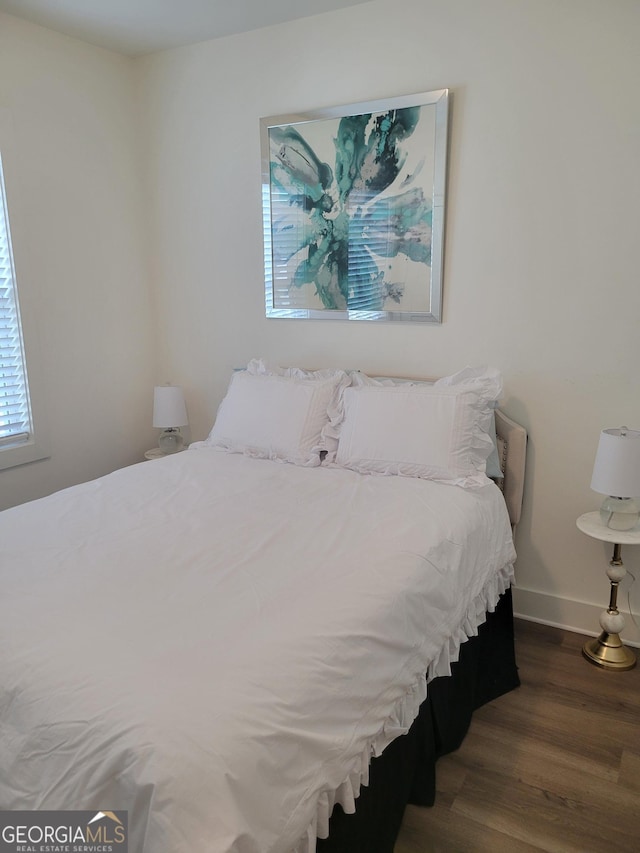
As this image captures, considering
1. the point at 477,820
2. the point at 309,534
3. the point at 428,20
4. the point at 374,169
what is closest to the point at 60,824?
the point at 309,534

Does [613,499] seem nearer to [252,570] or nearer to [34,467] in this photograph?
[252,570]

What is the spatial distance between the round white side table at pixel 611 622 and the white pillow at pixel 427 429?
1.52 ft

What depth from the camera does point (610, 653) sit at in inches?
96.1

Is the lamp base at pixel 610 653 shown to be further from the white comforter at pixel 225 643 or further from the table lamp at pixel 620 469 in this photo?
the white comforter at pixel 225 643

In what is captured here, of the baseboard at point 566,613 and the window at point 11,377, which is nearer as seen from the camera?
the baseboard at point 566,613

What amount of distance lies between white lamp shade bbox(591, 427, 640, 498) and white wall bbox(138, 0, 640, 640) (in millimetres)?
279

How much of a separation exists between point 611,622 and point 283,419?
155cm

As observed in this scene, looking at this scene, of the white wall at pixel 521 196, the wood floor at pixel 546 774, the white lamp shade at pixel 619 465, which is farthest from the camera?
the white wall at pixel 521 196

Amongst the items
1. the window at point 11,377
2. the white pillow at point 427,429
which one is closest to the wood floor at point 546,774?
the white pillow at point 427,429

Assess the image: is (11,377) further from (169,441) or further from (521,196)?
(521,196)

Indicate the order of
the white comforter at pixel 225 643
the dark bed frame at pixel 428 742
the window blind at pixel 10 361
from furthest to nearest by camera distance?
the window blind at pixel 10 361 → the dark bed frame at pixel 428 742 → the white comforter at pixel 225 643

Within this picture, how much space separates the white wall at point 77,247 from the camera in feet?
9.47

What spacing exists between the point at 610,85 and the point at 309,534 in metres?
1.97

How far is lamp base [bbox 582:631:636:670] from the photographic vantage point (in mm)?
2418
